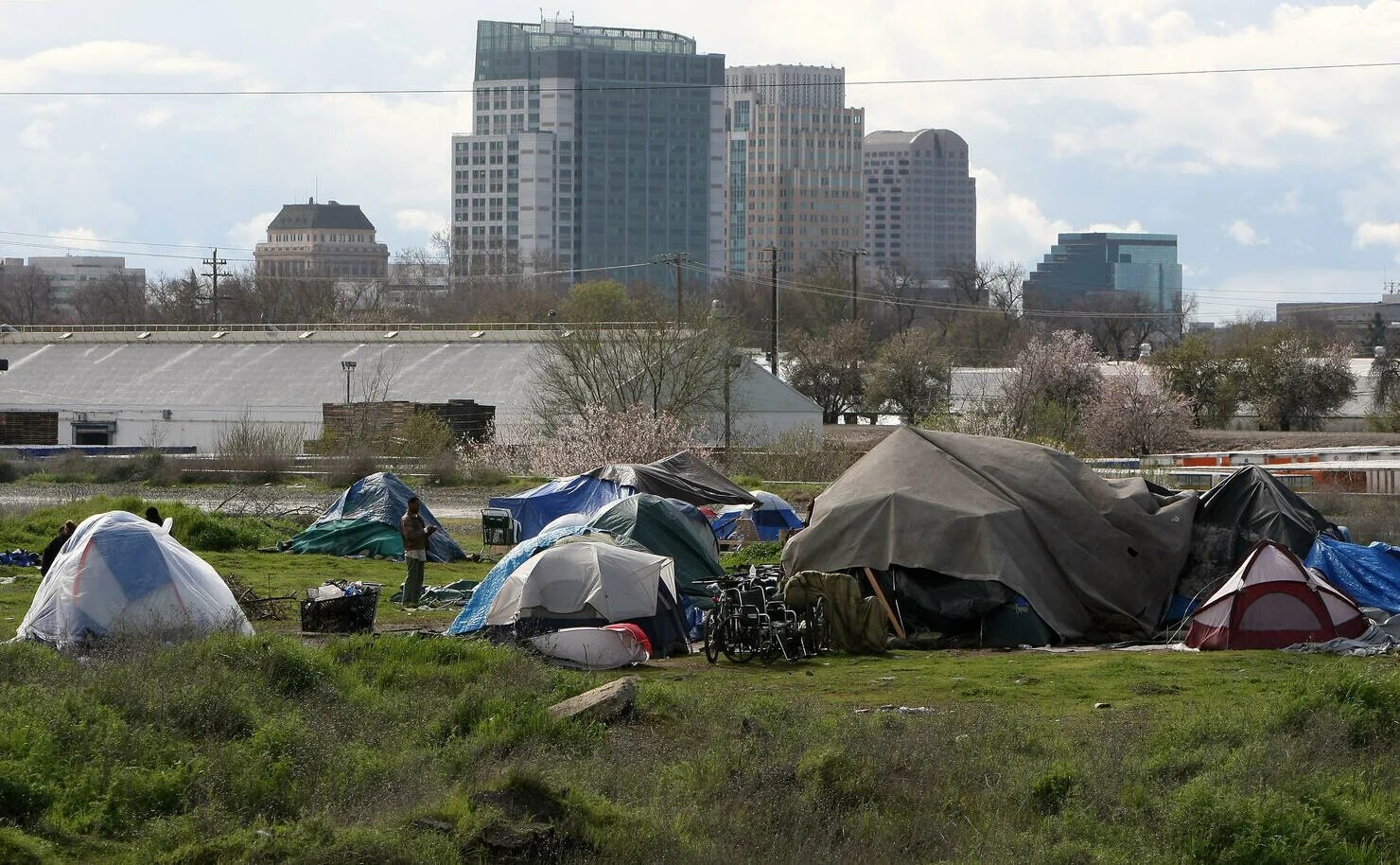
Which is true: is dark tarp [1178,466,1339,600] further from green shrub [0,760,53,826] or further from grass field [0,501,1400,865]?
green shrub [0,760,53,826]

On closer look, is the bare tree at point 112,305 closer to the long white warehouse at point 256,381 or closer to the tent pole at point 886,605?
the long white warehouse at point 256,381

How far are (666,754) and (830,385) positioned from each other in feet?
248

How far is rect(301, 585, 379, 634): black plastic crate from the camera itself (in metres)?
19.5

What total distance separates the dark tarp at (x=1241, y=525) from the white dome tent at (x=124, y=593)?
42.5 feet

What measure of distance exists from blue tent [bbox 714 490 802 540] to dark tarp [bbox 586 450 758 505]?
33 centimetres

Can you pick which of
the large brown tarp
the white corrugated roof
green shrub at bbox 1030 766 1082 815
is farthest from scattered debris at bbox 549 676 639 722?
the white corrugated roof

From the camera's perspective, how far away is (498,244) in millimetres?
193000

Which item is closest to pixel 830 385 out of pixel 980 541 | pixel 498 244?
pixel 980 541

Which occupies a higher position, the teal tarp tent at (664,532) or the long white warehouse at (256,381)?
the long white warehouse at (256,381)

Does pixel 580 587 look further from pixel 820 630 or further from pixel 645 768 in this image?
pixel 645 768

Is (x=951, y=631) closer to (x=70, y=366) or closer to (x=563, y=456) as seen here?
(x=563, y=456)

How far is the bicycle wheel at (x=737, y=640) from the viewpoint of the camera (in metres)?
18.3

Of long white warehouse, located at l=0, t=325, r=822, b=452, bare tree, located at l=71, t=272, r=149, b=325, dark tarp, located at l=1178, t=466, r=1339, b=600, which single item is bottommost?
dark tarp, located at l=1178, t=466, r=1339, b=600

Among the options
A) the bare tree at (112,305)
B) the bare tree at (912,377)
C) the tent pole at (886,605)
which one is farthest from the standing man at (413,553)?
the bare tree at (112,305)
